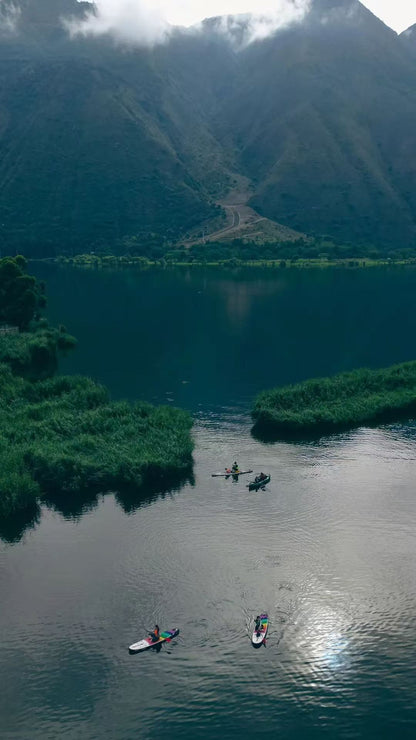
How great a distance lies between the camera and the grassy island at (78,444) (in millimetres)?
73875

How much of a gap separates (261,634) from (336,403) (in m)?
53.4

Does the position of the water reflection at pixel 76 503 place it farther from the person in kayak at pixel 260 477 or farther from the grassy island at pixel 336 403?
the grassy island at pixel 336 403

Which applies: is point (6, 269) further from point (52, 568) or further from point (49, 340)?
point (52, 568)

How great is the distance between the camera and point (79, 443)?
262 ft

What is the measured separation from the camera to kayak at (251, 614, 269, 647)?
168 ft

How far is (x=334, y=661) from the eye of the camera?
5025 cm

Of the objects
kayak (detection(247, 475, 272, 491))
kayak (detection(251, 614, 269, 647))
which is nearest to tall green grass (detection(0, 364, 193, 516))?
kayak (detection(247, 475, 272, 491))

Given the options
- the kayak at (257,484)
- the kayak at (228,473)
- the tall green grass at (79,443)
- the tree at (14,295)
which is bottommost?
the kayak at (257,484)

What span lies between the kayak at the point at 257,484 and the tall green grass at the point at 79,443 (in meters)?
8.00

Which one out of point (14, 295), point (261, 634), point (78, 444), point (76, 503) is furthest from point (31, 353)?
point (261, 634)

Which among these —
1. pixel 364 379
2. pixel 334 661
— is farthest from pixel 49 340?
pixel 334 661

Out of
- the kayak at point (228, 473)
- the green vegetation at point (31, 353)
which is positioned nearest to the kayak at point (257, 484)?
the kayak at point (228, 473)

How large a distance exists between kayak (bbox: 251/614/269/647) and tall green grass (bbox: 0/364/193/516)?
26.0 metres

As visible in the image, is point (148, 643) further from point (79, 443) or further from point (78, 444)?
point (79, 443)
